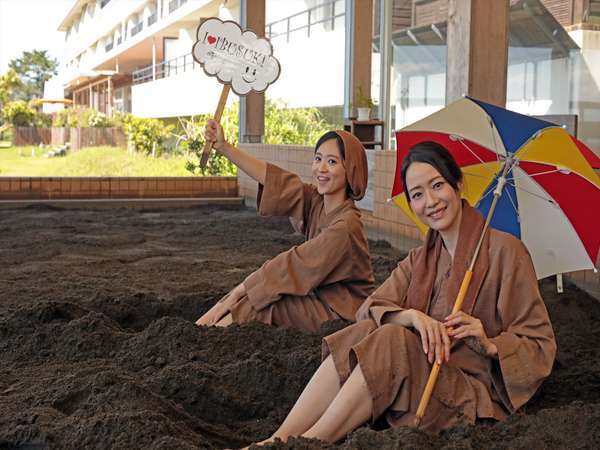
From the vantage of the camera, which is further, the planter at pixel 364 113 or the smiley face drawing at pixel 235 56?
the planter at pixel 364 113

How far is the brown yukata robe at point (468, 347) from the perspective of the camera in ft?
7.25

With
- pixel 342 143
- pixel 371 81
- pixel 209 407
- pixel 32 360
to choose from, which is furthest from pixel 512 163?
pixel 371 81

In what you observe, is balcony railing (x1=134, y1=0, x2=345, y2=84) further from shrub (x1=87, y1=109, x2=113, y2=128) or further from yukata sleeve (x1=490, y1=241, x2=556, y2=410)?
yukata sleeve (x1=490, y1=241, x2=556, y2=410)

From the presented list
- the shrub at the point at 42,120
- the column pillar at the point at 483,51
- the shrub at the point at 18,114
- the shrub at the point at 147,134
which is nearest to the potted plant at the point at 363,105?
the column pillar at the point at 483,51

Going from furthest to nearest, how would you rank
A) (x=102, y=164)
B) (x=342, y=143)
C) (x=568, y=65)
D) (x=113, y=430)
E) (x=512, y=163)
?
1. (x=102, y=164)
2. (x=568, y=65)
3. (x=342, y=143)
4. (x=512, y=163)
5. (x=113, y=430)

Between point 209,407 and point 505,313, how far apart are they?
3.02 feet

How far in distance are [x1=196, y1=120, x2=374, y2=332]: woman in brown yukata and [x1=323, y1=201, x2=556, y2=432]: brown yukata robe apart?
81cm

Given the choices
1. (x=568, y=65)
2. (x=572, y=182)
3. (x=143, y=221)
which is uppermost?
(x=568, y=65)

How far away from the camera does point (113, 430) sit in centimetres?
219

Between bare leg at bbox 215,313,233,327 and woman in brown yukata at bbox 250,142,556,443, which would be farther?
bare leg at bbox 215,313,233,327

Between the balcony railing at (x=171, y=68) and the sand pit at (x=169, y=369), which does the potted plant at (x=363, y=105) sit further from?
the balcony railing at (x=171, y=68)

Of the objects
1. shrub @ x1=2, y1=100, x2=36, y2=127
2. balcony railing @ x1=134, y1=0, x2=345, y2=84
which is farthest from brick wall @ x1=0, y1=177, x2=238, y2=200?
shrub @ x1=2, y1=100, x2=36, y2=127

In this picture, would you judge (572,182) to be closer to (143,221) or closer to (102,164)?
(143,221)

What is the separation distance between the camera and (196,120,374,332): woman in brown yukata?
3199mm
